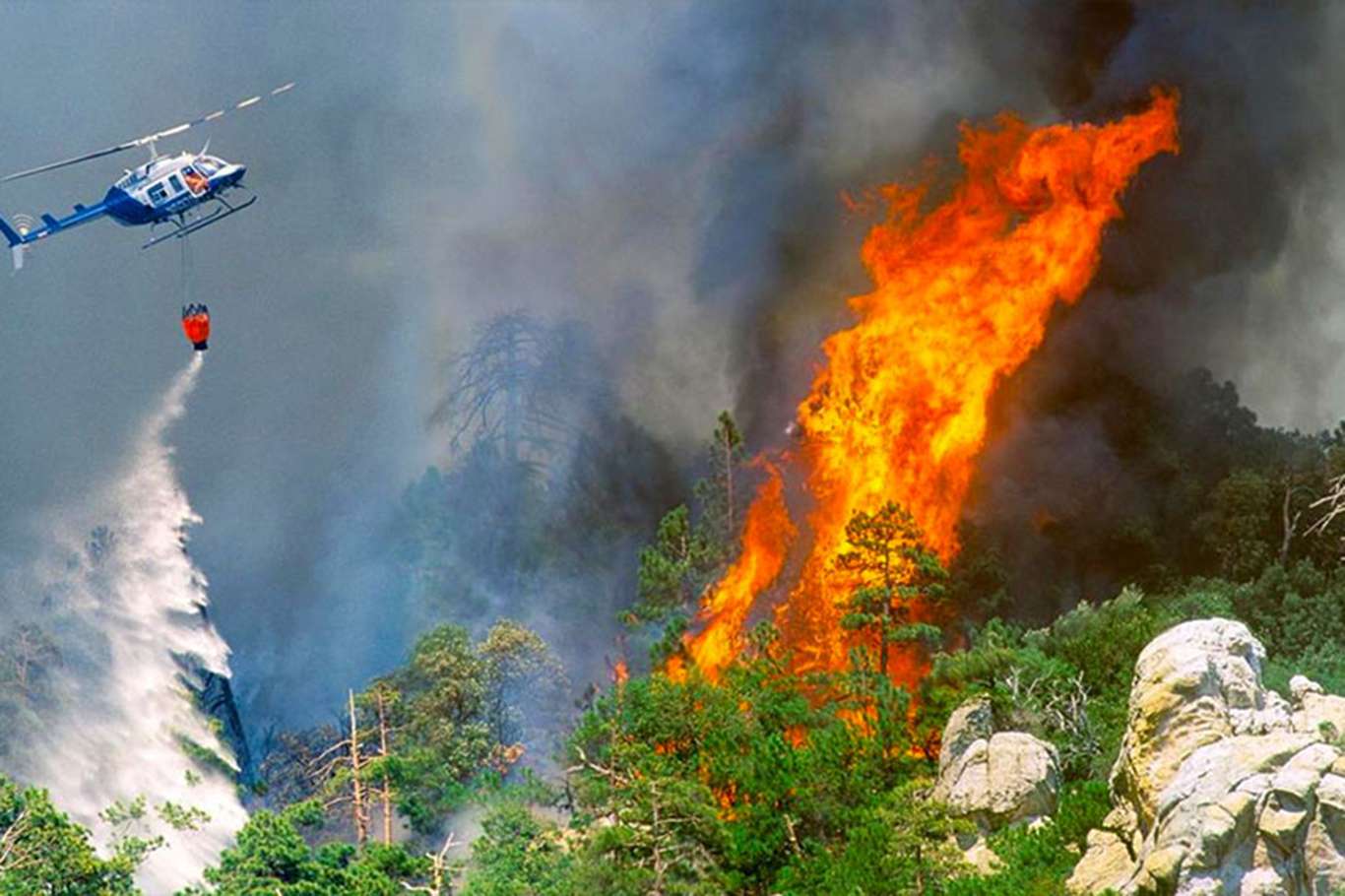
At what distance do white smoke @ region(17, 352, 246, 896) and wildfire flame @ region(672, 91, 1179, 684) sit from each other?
604 inches

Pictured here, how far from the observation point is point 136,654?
5816 centimetres

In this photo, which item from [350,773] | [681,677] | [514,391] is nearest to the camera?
[681,677]

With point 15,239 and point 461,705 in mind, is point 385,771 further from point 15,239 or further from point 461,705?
point 15,239

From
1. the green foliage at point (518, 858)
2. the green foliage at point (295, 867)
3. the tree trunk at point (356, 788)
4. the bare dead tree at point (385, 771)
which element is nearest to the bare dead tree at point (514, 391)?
the bare dead tree at point (385, 771)

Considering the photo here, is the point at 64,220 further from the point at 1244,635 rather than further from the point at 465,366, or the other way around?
the point at 1244,635

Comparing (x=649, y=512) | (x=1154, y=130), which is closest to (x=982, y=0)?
(x=1154, y=130)

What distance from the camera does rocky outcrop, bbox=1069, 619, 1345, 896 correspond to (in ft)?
90.1

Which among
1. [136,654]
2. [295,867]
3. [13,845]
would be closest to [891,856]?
[295,867]

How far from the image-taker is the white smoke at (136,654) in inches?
2178

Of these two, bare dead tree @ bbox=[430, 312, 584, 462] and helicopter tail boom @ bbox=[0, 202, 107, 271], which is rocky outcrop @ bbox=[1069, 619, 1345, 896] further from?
bare dead tree @ bbox=[430, 312, 584, 462]

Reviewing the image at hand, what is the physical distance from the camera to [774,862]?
137 feet

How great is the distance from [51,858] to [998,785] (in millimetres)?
23192

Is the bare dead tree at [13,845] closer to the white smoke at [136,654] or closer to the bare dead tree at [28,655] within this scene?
the white smoke at [136,654]

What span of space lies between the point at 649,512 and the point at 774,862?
21.9m
